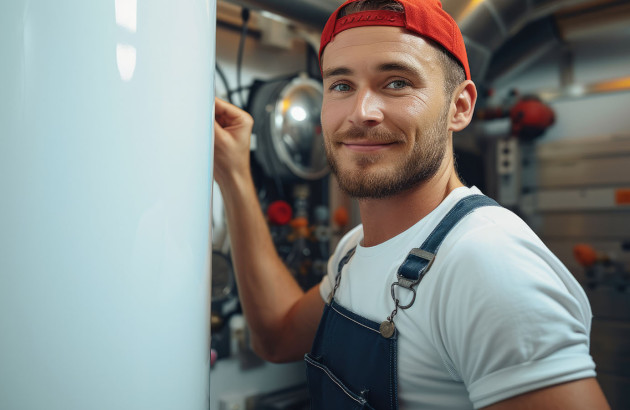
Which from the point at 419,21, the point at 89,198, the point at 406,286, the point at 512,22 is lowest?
the point at 406,286

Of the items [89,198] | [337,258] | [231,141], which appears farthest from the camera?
[337,258]

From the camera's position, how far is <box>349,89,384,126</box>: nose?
85cm

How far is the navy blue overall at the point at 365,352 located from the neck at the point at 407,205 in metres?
0.08

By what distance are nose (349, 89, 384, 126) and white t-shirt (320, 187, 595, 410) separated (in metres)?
0.21

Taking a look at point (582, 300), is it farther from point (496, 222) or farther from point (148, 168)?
point (148, 168)

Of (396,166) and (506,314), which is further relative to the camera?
(396,166)

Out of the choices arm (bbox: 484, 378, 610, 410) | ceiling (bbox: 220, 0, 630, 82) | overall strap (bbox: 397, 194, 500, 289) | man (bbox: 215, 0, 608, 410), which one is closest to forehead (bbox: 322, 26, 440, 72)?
man (bbox: 215, 0, 608, 410)

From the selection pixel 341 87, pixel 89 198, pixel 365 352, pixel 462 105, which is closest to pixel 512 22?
pixel 462 105

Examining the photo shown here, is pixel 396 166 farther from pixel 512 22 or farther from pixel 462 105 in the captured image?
pixel 512 22

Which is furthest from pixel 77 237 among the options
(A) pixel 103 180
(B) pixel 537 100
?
(B) pixel 537 100

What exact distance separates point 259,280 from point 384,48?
2.10 feet

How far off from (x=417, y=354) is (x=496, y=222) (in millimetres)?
233

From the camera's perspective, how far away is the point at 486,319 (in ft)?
2.19

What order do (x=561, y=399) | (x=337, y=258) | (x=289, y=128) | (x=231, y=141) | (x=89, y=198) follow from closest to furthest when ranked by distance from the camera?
(x=89, y=198) → (x=561, y=399) → (x=231, y=141) → (x=337, y=258) → (x=289, y=128)
